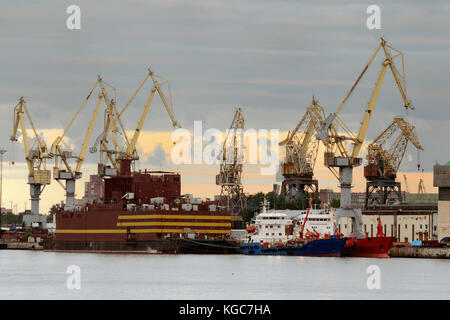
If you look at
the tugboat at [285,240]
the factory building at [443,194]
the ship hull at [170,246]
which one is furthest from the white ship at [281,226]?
the factory building at [443,194]

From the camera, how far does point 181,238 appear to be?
16238 centimetres

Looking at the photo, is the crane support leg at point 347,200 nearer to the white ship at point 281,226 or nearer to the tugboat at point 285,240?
the white ship at point 281,226

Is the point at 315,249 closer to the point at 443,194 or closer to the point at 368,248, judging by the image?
the point at 368,248

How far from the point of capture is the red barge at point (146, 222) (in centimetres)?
16338

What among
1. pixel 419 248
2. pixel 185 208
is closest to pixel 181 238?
pixel 185 208

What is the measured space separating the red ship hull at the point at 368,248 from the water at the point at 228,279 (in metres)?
7.58

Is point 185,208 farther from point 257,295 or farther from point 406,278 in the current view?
point 257,295

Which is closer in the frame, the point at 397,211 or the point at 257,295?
the point at 257,295

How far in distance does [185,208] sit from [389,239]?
32.4m

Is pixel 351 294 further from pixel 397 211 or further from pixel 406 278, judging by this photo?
pixel 397 211

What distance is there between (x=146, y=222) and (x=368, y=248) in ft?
107
